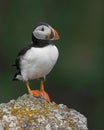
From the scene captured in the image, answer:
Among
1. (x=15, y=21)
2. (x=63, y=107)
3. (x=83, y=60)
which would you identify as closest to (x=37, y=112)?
(x=63, y=107)

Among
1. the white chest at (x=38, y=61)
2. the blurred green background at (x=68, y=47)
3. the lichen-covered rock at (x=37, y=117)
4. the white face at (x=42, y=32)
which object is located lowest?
the blurred green background at (x=68, y=47)

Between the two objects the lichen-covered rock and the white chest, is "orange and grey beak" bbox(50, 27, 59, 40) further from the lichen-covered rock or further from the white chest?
the lichen-covered rock

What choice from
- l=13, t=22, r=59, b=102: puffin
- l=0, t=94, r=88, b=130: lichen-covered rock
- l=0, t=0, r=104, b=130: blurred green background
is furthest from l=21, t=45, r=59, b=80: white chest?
l=0, t=0, r=104, b=130: blurred green background

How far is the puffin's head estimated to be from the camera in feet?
28.9

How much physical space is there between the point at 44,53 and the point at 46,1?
44.9 ft

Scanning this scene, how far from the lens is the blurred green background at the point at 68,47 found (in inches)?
813

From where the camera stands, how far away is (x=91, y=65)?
68.4 feet

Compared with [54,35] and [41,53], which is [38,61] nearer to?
[41,53]

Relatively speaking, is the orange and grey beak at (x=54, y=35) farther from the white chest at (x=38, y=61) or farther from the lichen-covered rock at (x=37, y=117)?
the lichen-covered rock at (x=37, y=117)

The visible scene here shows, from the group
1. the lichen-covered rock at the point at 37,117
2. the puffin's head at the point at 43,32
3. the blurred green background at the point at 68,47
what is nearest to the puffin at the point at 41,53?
the puffin's head at the point at 43,32

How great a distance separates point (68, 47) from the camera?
2144cm

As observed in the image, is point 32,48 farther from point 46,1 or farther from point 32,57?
point 46,1

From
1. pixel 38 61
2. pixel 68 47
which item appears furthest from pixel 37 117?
pixel 68 47

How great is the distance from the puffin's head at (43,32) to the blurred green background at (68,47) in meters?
10.6
